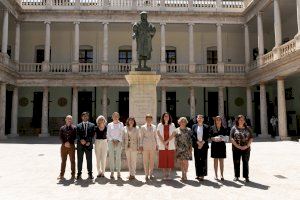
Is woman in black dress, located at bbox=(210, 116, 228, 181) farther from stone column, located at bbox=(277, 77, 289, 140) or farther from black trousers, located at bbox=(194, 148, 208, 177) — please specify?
stone column, located at bbox=(277, 77, 289, 140)

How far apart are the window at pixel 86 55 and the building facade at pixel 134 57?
9 cm

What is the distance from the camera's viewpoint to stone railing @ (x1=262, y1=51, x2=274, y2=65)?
22097 millimetres

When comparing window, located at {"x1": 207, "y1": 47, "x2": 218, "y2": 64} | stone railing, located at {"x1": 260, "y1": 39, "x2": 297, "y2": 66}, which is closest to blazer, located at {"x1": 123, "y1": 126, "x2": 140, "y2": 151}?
stone railing, located at {"x1": 260, "y1": 39, "x2": 297, "y2": 66}

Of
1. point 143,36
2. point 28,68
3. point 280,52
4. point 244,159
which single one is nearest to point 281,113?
point 280,52

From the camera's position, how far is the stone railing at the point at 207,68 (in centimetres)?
2687

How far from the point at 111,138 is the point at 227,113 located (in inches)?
876

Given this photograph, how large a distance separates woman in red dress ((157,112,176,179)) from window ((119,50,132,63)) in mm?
21563

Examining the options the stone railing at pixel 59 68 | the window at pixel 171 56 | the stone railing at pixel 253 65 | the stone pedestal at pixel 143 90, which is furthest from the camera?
the window at pixel 171 56

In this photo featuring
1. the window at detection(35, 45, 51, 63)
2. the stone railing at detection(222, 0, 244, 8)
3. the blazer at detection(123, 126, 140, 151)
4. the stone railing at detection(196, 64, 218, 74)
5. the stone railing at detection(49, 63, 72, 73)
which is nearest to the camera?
the blazer at detection(123, 126, 140, 151)

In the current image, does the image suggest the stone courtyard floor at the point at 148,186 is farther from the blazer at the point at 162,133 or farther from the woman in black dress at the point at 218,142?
the blazer at the point at 162,133

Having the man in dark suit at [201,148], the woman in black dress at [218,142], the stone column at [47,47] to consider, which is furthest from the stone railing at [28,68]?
the woman in black dress at [218,142]

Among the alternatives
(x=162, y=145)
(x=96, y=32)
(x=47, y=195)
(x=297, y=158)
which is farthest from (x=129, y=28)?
(x=47, y=195)

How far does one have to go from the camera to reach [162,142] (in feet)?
26.9

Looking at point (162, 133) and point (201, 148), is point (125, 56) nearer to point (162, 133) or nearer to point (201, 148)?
point (162, 133)
